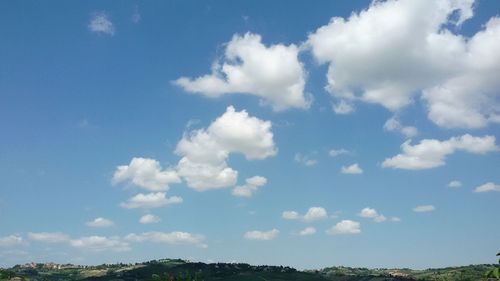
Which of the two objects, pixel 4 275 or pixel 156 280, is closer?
pixel 156 280

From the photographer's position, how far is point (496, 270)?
52.7 meters

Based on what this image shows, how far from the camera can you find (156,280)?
88188mm

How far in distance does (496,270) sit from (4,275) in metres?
89.7

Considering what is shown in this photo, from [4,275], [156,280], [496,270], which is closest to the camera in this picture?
[496,270]

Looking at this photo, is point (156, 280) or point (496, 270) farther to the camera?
point (156, 280)

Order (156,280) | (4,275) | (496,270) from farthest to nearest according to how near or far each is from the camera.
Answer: (4,275) < (156,280) < (496,270)

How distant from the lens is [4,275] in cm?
10150

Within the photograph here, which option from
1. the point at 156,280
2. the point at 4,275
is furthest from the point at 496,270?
the point at 4,275

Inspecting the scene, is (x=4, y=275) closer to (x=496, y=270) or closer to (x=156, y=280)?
(x=156, y=280)

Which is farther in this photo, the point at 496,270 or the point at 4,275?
the point at 4,275

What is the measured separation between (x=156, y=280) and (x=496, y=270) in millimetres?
55649
